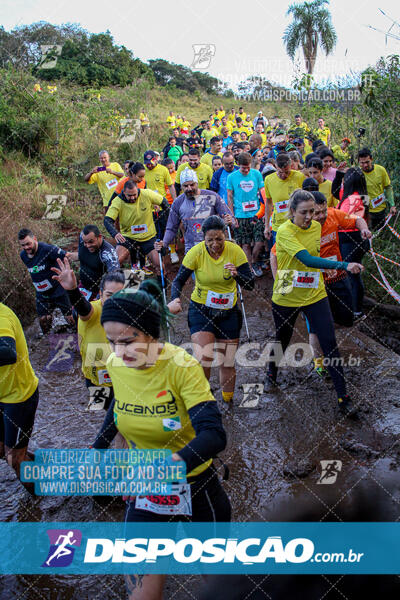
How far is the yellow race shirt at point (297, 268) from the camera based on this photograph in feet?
15.0

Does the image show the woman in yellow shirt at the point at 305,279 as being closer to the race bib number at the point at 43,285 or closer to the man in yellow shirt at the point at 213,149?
the race bib number at the point at 43,285

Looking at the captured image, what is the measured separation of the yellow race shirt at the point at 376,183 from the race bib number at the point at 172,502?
609 cm

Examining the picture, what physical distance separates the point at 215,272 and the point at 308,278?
0.94 meters

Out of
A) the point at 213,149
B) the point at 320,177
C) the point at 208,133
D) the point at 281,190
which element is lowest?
the point at 281,190

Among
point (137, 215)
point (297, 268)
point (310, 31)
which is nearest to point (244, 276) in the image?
point (297, 268)

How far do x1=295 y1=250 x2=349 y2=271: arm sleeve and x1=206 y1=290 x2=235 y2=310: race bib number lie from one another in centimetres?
81

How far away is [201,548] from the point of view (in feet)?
8.90

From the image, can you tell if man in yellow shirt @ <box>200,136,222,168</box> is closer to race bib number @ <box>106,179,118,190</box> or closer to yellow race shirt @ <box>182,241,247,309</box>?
race bib number @ <box>106,179,118,190</box>

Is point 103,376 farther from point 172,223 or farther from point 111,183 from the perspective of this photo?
point 111,183

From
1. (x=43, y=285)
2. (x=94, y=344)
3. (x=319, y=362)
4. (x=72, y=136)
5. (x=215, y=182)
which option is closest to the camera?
(x=94, y=344)

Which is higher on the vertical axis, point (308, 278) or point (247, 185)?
point (247, 185)

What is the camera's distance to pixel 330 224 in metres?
5.30

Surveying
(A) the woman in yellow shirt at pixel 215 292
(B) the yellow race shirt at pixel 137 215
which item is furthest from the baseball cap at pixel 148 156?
(A) the woman in yellow shirt at pixel 215 292

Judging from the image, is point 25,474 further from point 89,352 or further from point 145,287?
point 145,287
